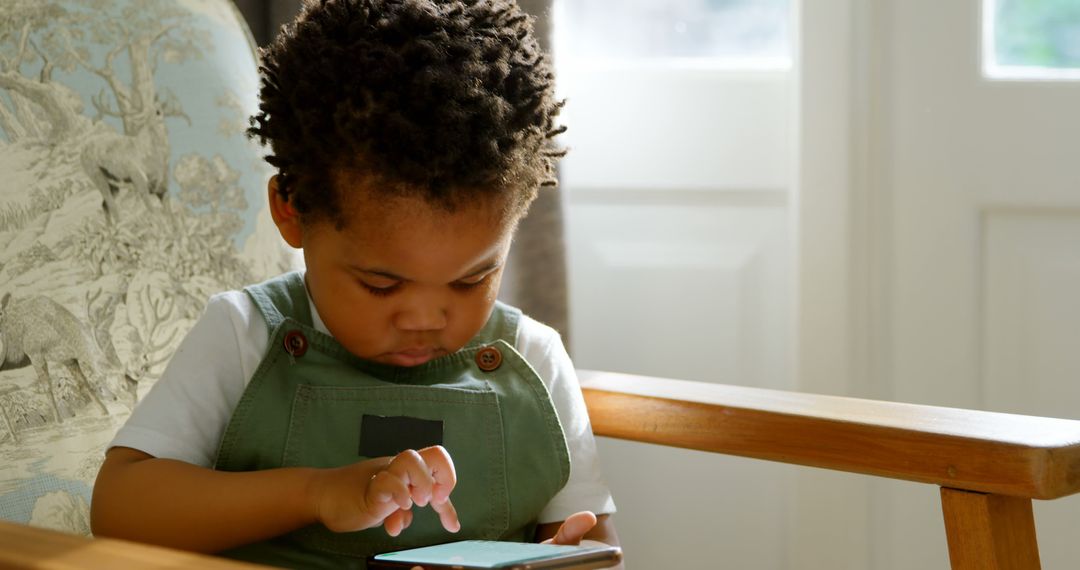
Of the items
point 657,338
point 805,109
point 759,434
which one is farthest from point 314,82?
point 657,338

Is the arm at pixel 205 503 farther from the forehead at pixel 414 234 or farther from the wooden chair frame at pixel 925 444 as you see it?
the wooden chair frame at pixel 925 444

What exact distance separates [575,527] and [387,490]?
0.63ft

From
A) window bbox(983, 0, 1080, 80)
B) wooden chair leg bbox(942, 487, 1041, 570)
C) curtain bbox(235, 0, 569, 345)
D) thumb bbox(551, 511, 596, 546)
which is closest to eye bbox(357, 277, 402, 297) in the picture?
thumb bbox(551, 511, 596, 546)

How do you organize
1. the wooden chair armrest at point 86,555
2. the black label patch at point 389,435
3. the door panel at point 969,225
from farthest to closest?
the door panel at point 969,225 < the black label patch at point 389,435 < the wooden chair armrest at point 86,555

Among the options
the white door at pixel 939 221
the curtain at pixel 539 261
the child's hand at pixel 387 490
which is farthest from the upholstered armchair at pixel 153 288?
the white door at pixel 939 221

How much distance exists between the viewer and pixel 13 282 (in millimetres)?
924

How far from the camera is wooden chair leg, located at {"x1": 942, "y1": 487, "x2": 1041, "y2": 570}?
84cm

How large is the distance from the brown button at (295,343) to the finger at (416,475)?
8.2 inches

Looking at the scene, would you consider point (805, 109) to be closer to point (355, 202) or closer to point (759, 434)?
point (759, 434)

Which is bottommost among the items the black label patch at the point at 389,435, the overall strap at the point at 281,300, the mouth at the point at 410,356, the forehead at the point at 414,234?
the black label patch at the point at 389,435

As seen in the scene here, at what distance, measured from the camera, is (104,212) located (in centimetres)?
101

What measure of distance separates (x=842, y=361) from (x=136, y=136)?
88cm

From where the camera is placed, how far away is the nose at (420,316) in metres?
0.85

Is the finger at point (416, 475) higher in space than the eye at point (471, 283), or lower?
lower
